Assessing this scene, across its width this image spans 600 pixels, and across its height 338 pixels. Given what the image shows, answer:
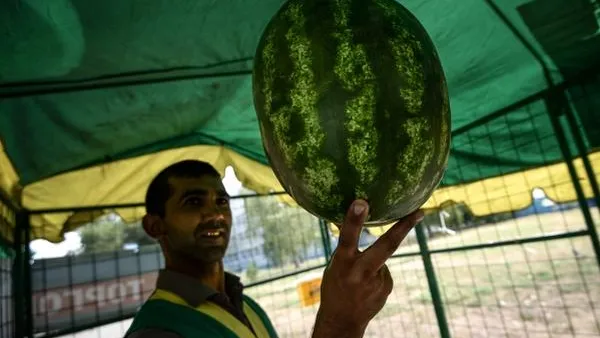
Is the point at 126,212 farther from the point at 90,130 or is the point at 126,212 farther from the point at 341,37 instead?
the point at 341,37

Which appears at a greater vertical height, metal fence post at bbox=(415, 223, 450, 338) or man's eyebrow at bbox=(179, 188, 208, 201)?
man's eyebrow at bbox=(179, 188, 208, 201)

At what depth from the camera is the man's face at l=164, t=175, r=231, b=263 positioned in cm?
218

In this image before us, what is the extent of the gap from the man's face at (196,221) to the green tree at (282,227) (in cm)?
411

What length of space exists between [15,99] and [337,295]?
8.16 feet

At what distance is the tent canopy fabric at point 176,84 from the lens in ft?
6.56

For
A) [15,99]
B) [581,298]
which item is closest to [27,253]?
[15,99]

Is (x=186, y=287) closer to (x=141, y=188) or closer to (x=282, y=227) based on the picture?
→ (x=141, y=188)

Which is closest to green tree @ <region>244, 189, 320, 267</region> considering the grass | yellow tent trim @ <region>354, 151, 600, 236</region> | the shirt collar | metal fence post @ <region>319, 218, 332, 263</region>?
the grass

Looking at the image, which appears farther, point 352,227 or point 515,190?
point 515,190

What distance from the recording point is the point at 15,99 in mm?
2375

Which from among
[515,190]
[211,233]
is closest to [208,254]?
[211,233]

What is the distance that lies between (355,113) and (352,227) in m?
0.35

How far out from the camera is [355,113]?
1.09 m

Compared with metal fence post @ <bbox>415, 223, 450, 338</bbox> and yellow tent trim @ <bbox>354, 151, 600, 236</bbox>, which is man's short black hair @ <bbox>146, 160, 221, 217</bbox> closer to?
metal fence post @ <bbox>415, 223, 450, 338</bbox>
